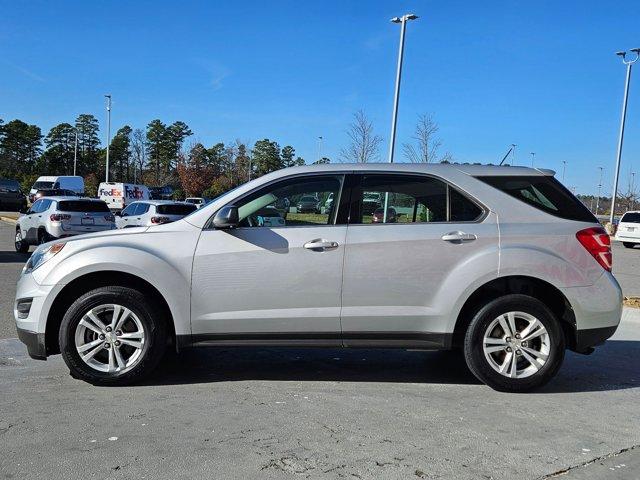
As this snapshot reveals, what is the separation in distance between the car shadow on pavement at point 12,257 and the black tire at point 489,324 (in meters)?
11.8

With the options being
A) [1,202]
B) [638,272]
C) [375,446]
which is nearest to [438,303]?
[375,446]

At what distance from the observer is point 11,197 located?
40.4 m

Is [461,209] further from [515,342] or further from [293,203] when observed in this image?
[293,203]

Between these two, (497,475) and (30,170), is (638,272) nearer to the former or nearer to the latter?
(497,475)

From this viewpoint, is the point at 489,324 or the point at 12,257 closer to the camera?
the point at 489,324

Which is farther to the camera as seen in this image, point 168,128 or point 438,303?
point 168,128

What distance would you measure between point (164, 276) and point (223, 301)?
0.50 metres

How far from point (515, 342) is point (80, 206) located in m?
13.2

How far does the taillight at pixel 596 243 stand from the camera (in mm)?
4879

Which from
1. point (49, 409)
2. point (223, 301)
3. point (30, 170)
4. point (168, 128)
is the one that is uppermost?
point (168, 128)

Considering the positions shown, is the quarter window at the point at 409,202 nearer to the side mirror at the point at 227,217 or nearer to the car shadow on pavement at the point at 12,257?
the side mirror at the point at 227,217

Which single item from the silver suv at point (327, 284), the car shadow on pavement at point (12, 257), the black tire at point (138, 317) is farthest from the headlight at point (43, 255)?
the car shadow on pavement at point (12, 257)

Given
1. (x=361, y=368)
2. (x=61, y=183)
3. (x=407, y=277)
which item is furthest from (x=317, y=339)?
(x=61, y=183)

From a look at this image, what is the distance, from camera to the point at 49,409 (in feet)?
13.9
